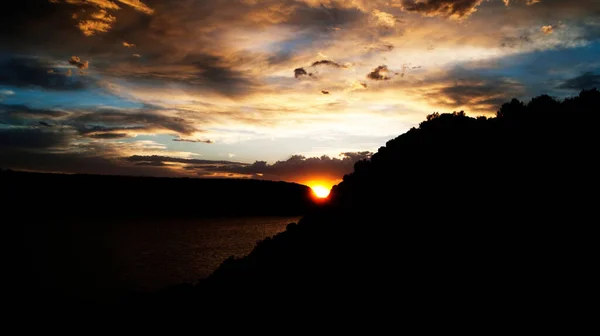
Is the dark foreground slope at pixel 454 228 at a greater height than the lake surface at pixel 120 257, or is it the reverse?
the dark foreground slope at pixel 454 228

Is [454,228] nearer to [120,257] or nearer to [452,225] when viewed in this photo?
[452,225]

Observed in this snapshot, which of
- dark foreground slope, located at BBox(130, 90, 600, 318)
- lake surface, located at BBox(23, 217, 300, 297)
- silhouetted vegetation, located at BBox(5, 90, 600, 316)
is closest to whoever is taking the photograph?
dark foreground slope, located at BBox(130, 90, 600, 318)

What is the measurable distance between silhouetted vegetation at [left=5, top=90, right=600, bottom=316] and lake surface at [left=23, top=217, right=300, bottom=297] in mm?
38048

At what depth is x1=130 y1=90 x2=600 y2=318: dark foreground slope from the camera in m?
12.6

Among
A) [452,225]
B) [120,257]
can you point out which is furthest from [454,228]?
[120,257]

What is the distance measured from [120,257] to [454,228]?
3250 inches

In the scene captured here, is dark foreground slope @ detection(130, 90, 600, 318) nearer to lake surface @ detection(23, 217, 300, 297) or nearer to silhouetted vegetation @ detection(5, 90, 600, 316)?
silhouetted vegetation @ detection(5, 90, 600, 316)

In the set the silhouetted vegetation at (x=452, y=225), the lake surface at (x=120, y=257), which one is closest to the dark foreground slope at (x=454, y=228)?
the silhouetted vegetation at (x=452, y=225)

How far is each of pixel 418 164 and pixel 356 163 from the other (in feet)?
13.3

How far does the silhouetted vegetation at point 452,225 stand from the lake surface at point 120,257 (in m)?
38.0

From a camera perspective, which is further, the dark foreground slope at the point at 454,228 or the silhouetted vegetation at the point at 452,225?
the silhouetted vegetation at the point at 452,225

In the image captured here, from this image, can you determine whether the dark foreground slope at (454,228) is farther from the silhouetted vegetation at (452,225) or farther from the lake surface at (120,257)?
the lake surface at (120,257)

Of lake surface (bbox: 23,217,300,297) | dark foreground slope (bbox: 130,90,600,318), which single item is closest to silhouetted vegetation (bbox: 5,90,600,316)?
dark foreground slope (bbox: 130,90,600,318)

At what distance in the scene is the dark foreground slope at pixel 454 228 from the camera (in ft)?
41.4
